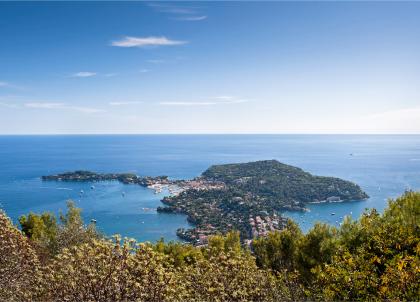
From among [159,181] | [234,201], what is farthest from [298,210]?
[159,181]

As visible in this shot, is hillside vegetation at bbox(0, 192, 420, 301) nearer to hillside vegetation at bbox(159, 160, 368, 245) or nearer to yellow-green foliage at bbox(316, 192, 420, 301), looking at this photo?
yellow-green foliage at bbox(316, 192, 420, 301)

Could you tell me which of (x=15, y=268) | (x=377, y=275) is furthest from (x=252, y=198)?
(x=15, y=268)

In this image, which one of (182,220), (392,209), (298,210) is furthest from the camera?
(298,210)

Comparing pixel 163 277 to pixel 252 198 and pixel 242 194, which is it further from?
pixel 242 194

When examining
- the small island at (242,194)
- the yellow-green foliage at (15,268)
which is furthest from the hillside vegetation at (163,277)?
the small island at (242,194)

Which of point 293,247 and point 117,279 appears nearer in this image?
point 117,279

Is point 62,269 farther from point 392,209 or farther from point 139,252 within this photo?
point 392,209

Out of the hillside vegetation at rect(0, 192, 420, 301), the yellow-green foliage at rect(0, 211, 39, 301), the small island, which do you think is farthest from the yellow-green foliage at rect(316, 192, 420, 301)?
the small island

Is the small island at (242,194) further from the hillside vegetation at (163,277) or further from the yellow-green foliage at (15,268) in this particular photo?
the hillside vegetation at (163,277)

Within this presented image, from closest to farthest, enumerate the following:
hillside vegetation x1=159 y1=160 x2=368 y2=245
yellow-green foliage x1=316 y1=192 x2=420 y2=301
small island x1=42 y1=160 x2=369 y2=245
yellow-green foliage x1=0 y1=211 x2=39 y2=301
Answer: yellow-green foliage x1=316 y1=192 x2=420 y2=301
yellow-green foliage x1=0 y1=211 x2=39 y2=301
hillside vegetation x1=159 y1=160 x2=368 y2=245
small island x1=42 y1=160 x2=369 y2=245
